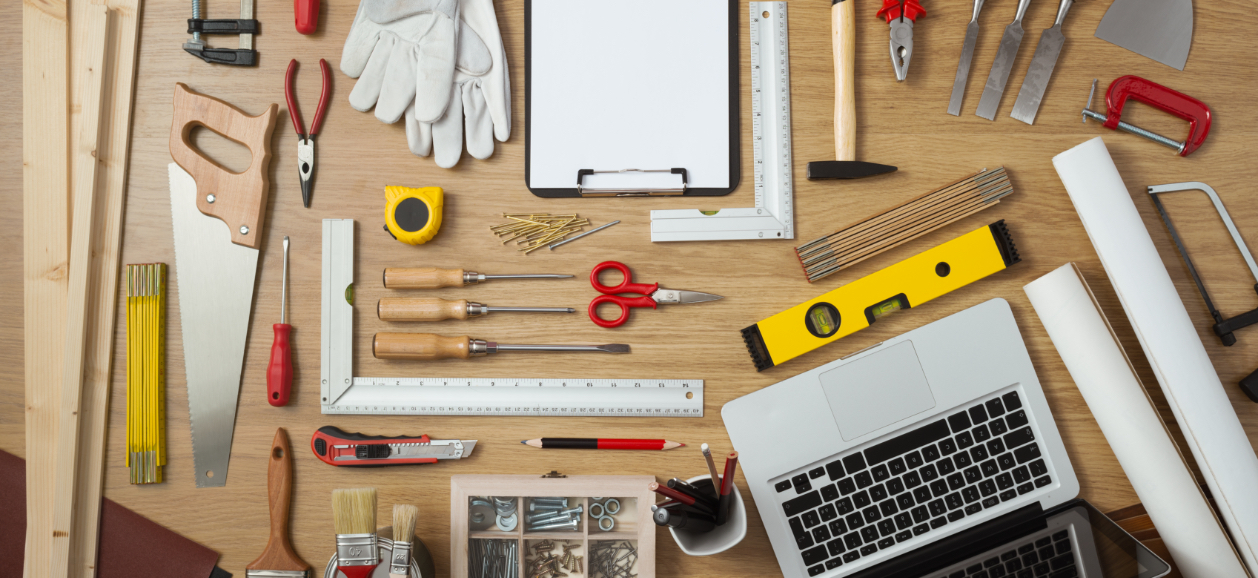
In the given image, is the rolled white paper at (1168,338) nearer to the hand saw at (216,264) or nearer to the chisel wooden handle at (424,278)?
the chisel wooden handle at (424,278)

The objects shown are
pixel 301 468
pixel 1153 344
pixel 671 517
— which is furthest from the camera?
pixel 301 468

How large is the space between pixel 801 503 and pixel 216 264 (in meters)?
1.24

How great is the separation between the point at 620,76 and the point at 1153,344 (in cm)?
112

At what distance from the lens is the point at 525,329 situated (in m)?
1.26

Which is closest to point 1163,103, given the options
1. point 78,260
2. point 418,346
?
point 418,346

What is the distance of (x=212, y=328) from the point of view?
1254 mm

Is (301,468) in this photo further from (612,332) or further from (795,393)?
(795,393)

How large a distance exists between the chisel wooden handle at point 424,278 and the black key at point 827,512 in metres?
0.81

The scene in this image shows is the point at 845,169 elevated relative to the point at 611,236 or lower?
elevated

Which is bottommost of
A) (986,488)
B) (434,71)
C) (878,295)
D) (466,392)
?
(986,488)

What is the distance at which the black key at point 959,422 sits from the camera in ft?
3.89

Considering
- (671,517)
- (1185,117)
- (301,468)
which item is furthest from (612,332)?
(1185,117)

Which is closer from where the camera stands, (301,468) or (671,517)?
(671,517)

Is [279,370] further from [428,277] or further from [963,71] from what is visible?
[963,71]
